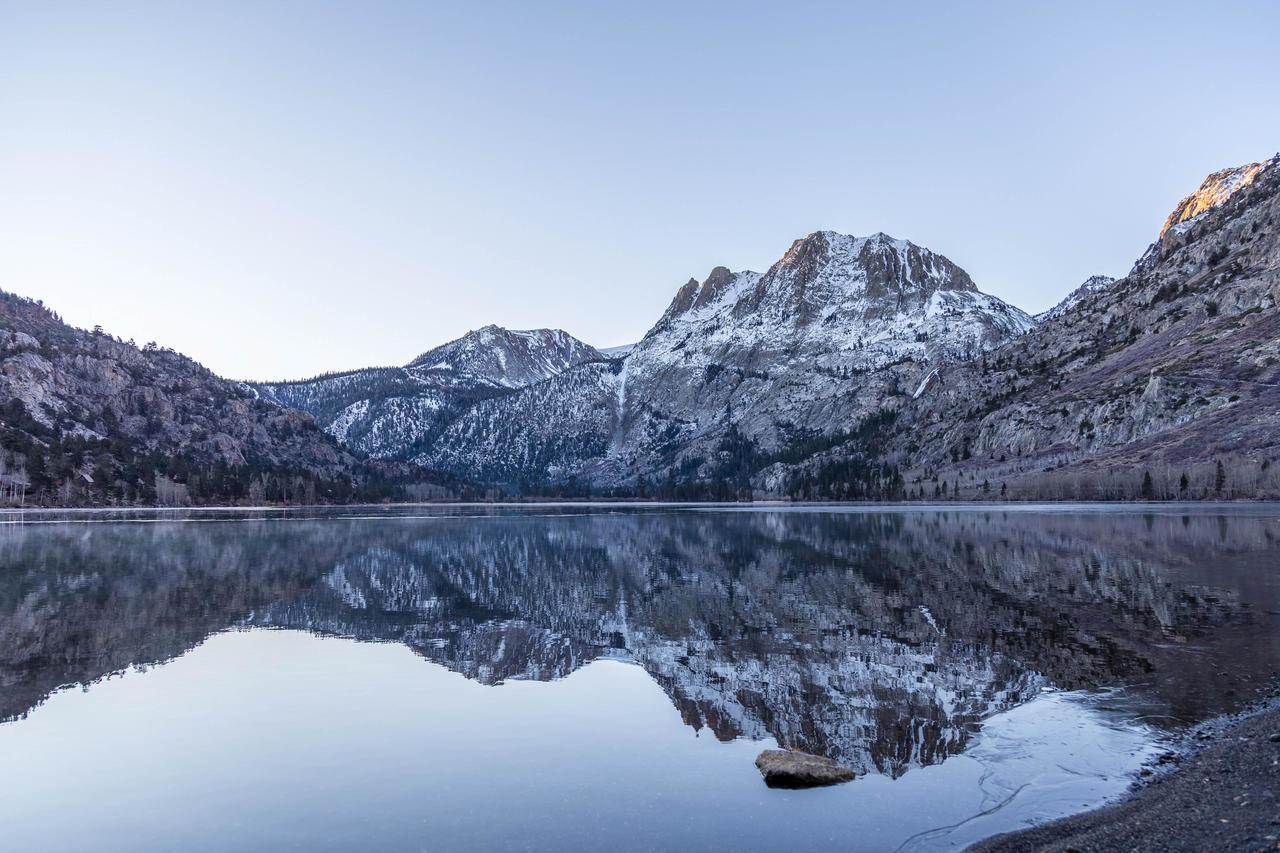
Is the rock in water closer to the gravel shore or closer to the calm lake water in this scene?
the calm lake water

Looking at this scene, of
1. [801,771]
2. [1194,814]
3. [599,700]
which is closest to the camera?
[1194,814]

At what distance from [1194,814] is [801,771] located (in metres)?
7.31

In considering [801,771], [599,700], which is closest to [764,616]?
[599,700]

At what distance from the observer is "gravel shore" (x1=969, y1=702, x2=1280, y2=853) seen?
1355cm

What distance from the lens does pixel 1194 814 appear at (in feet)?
48.4

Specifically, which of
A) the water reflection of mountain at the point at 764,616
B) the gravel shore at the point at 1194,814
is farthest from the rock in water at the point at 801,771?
the gravel shore at the point at 1194,814

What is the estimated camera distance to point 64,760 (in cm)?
2016

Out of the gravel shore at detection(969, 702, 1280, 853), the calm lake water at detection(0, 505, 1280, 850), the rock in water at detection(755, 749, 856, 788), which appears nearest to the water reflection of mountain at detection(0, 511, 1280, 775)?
the calm lake water at detection(0, 505, 1280, 850)

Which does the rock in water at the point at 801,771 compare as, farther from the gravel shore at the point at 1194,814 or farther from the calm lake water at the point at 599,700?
the gravel shore at the point at 1194,814

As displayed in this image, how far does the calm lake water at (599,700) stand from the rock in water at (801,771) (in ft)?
1.05

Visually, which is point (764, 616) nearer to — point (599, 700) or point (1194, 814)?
point (599, 700)

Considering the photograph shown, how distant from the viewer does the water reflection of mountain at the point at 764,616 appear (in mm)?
25594

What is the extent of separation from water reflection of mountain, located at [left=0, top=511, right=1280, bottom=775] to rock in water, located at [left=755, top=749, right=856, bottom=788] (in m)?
1.45

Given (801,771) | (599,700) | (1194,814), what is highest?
(1194,814)
